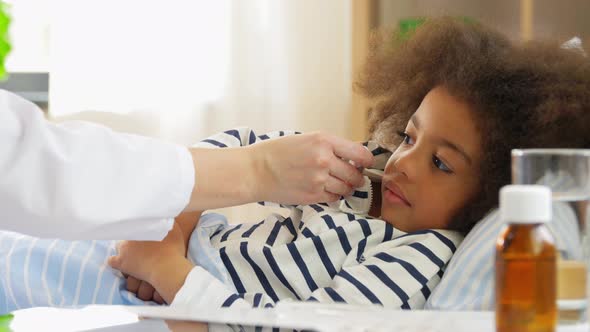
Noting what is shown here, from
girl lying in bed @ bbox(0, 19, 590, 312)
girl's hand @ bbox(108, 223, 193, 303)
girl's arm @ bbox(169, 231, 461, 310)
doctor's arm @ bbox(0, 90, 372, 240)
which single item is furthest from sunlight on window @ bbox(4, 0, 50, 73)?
doctor's arm @ bbox(0, 90, 372, 240)

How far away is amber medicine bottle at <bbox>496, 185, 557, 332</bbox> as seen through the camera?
20.6 inches

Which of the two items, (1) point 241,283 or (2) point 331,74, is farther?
(2) point 331,74

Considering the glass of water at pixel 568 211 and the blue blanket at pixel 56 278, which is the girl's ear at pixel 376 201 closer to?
the blue blanket at pixel 56 278

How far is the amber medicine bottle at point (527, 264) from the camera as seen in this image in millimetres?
523

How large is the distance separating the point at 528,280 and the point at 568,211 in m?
0.12

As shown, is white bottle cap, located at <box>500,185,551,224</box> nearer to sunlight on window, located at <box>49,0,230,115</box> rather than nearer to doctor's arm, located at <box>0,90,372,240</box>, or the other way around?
doctor's arm, located at <box>0,90,372,240</box>

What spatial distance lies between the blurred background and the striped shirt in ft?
4.49

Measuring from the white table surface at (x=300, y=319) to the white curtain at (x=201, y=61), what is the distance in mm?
1801

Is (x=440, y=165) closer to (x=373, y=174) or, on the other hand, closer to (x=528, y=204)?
(x=373, y=174)

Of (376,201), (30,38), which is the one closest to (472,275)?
(376,201)

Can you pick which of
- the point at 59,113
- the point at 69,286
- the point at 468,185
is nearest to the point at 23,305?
the point at 69,286

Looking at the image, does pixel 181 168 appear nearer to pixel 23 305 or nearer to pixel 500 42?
pixel 23 305

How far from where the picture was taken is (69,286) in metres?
1.03

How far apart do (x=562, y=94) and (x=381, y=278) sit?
0.31 m
